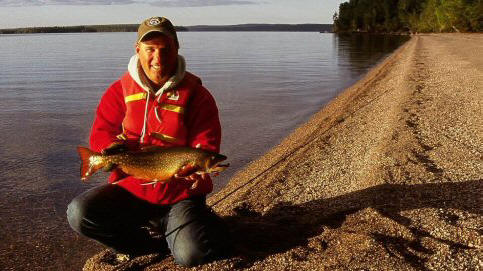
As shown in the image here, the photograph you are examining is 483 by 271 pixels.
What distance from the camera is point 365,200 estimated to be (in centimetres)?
615

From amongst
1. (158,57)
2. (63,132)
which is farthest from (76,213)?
(63,132)

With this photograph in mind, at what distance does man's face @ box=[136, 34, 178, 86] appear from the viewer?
4.56 m

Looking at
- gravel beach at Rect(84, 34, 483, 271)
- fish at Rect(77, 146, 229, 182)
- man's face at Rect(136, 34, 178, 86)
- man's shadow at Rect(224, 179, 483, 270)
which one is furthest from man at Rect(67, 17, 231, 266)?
man's shadow at Rect(224, 179, 483, 270)

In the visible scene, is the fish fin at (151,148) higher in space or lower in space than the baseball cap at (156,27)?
lower

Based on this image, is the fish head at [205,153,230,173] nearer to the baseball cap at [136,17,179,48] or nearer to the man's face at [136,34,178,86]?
the man's face at [136,34,178,86]

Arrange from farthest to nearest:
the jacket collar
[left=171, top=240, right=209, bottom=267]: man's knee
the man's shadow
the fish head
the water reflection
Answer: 1. the water reflection
2. the man's shadow
3. the jacket collar
4. [left=171, top=240, right=209, bottom=267]: man's knee
5. the fish head

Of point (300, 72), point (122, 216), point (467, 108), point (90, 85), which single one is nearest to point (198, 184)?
point (122, 216)

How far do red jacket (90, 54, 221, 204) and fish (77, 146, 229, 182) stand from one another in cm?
31

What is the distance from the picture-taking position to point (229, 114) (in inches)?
671

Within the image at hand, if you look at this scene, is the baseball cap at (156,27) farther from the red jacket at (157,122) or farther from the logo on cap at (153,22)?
the red jacket at (157,122)

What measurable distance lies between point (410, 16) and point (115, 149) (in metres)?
147

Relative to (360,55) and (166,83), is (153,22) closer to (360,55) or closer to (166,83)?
(166,83)

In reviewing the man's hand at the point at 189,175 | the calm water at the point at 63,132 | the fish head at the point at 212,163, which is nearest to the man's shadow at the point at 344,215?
the man's hand at the point at 189,175

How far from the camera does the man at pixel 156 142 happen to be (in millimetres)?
4652
